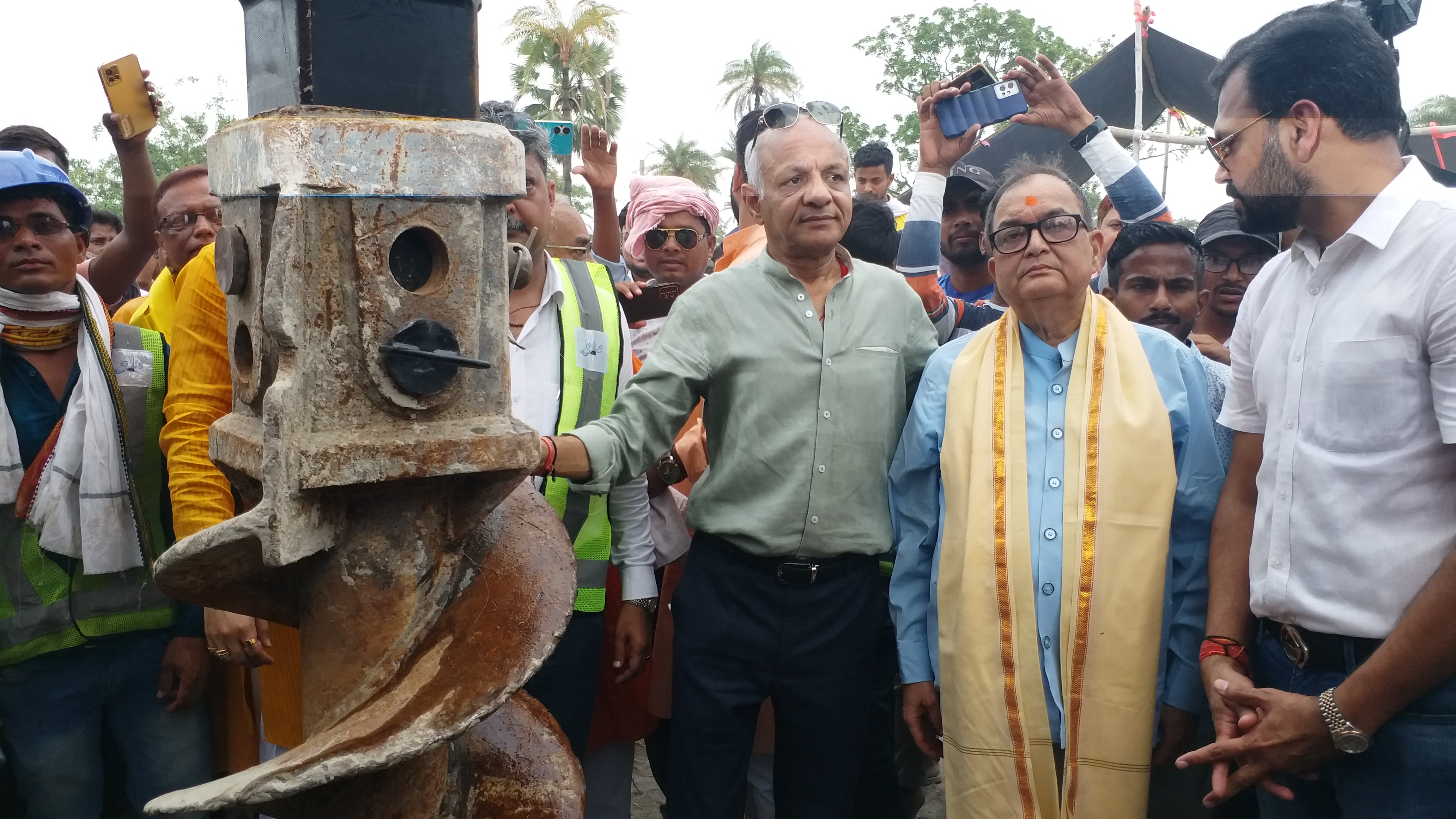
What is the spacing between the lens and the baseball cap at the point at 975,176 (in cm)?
412

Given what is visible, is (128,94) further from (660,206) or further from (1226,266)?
(1226,266)

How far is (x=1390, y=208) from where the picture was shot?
2023 millimetres

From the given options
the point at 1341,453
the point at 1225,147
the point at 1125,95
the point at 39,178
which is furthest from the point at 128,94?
the point at 1125,95

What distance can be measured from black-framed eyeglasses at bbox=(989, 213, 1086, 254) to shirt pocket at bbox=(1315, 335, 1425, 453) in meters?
0.73

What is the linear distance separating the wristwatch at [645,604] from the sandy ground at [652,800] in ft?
4.74

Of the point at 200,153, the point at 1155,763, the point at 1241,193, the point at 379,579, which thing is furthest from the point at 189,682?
the point at 200,153

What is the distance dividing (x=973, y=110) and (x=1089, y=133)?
0.48m

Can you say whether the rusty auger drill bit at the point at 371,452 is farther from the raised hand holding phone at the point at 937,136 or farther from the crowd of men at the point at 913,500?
the raised hand holding phone at the point at 937,136

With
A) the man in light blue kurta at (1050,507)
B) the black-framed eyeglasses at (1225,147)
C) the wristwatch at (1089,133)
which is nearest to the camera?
the black-framed eyeglasses at (1225,147)

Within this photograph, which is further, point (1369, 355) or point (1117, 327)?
point (1117, 327)

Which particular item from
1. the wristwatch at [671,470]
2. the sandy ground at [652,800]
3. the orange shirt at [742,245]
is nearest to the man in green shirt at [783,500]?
the wristwatch at [671,470]

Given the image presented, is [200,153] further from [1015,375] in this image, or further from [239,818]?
[1015,375]

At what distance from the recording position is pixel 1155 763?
2.55 meters

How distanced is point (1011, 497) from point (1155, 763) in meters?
0.74
